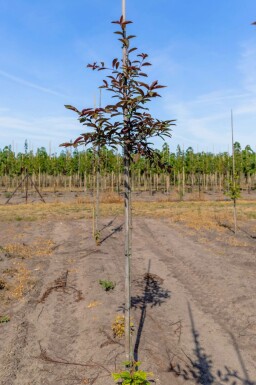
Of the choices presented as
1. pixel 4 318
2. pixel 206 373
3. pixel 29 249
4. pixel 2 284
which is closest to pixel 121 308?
pixel 4 318

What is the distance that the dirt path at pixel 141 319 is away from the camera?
5.86 metres

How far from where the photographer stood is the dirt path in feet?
19.2

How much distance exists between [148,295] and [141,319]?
172 centimetres

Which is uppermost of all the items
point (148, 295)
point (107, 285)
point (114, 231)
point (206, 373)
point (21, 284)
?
point (114, 231)

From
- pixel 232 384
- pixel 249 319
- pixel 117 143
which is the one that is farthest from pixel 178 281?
pixel 117 143

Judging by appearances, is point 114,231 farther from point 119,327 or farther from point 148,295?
Answer: point 119,327

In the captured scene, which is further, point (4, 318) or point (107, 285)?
point (107, 285)

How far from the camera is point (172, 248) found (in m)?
15.6

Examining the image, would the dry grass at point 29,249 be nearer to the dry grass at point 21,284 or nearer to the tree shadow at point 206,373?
the dry grass at point 21,284

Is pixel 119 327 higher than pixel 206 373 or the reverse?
higher

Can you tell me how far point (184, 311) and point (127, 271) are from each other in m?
4.22

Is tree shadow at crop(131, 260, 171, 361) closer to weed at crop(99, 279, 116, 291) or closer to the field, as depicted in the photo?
the field

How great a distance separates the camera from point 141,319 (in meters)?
7.76

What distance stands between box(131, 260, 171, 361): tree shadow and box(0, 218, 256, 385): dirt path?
0.10ft
